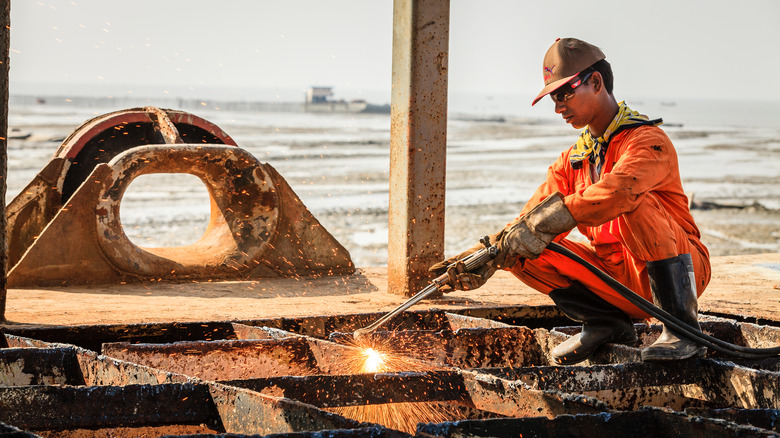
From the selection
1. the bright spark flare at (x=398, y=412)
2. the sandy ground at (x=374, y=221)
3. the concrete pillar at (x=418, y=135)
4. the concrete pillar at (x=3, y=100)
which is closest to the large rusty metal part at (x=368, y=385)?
the bright spark flare at (x=398, y=412)

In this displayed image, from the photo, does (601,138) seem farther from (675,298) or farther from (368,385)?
(368,385)

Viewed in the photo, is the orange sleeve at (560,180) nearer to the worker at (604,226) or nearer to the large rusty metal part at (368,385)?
the worker at (604,226)

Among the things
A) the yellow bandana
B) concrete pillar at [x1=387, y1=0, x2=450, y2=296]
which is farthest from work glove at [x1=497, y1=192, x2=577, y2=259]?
concrete pillar at [x1=387, y1=0, x2=450, y2=296]

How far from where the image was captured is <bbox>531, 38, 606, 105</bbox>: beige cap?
3516 mm

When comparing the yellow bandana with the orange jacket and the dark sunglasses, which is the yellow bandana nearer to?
the orange jacket

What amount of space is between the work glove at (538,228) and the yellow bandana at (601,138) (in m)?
0.37

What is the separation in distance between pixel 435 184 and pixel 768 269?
358 cm

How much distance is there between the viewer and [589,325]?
12.2 ft

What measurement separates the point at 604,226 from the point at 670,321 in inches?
19.7

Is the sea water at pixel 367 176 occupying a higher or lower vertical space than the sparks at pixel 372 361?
lower

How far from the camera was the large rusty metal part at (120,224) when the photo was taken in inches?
262

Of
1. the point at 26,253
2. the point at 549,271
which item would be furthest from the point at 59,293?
the point at 549,271

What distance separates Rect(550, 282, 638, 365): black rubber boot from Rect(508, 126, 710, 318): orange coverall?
0.15 feet

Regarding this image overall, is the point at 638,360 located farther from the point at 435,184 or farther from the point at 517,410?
the point at 435,184
